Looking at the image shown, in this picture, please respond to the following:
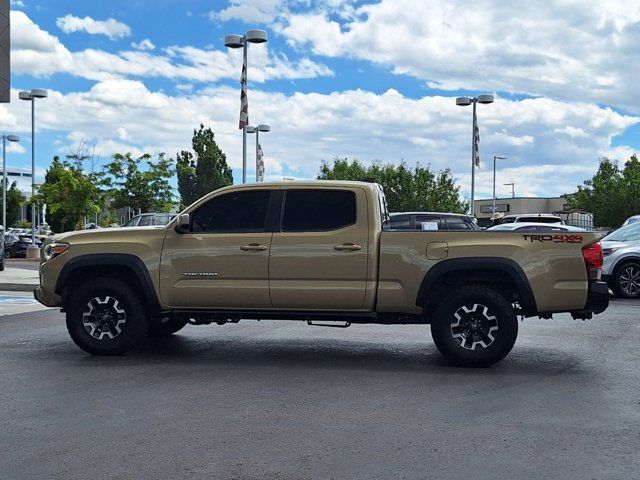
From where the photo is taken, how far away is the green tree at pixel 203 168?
6353 cm

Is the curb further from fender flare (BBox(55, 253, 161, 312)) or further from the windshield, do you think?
the windshield

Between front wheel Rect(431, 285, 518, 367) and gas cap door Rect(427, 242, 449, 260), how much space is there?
16.5 inches

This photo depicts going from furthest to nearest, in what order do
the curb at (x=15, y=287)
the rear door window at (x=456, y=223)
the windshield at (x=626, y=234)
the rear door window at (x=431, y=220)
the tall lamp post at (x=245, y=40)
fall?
the tall lamp post at (x=245, y=40), the curb at (x=15, y=287), the rear door window at (x=456, y=223), the rear door window at (x=431, y=220), the windshield at (x=626, y=234)

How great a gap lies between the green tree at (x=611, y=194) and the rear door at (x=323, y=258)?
47.3m

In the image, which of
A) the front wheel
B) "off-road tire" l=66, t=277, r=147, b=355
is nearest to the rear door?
the front wheel

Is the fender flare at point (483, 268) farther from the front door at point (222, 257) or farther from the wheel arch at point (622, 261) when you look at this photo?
the wheel arch at point (622, 261)

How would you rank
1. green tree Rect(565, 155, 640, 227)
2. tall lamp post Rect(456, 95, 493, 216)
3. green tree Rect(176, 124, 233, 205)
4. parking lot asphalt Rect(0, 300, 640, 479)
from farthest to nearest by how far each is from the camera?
green tree Rect(176, 124, 233, 205) → green tree Rect(565, 155, 640, 227) → tall lamp post Rect(456, 95, 493, 216) → parking lot asphalt Rect(0, 300, 640, 479)

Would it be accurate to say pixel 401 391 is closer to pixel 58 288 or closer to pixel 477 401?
pixel 477 401

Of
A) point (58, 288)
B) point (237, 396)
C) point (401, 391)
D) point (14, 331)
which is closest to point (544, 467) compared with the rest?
point (401, 391)

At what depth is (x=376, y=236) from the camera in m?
8.03

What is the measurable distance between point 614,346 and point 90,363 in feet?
20.7

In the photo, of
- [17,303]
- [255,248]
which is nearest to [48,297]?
[255,248]

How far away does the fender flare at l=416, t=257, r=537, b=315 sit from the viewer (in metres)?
7.77

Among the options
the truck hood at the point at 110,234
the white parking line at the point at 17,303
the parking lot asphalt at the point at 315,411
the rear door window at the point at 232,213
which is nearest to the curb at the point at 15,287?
the white parking line at the point at 17,303
